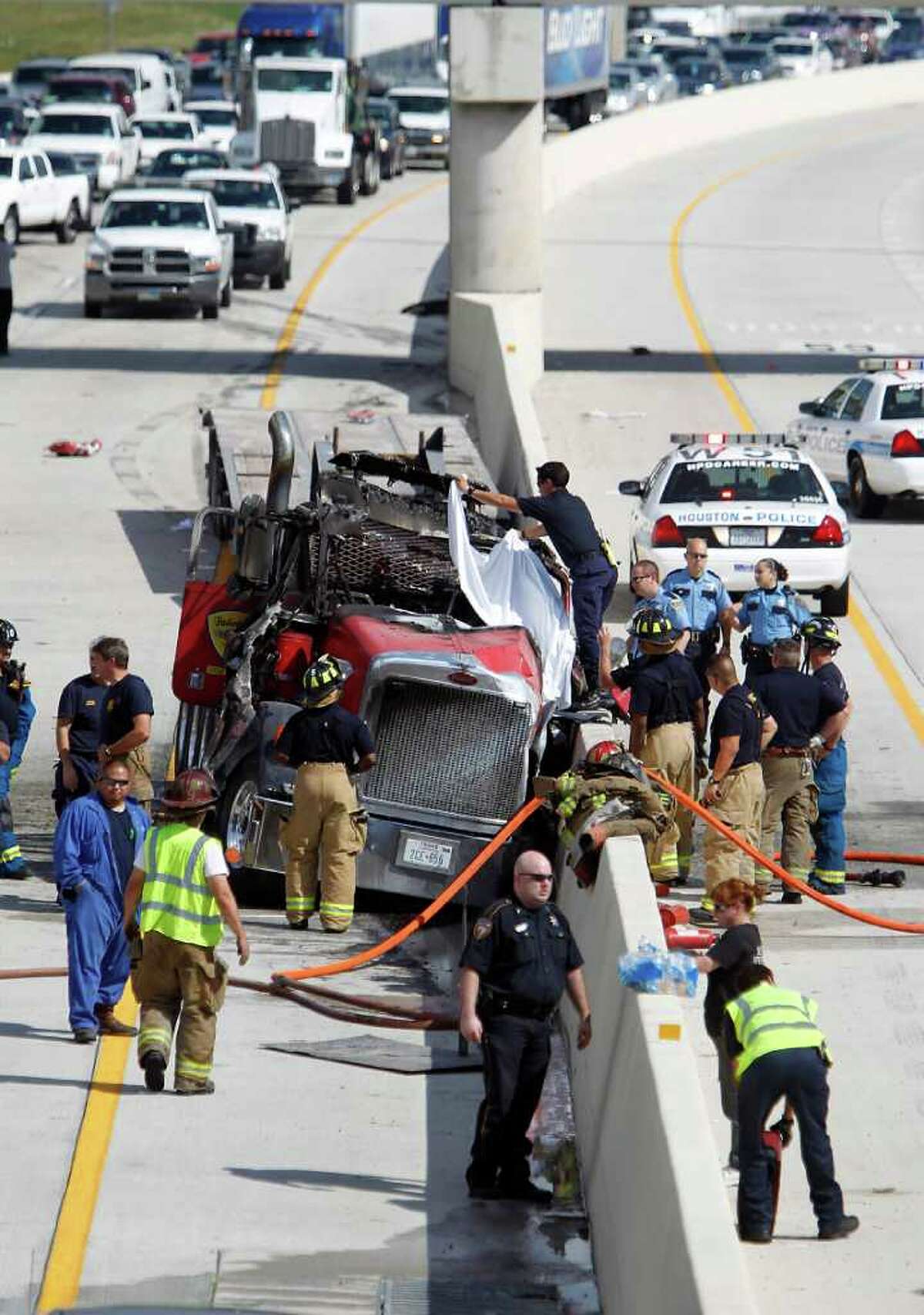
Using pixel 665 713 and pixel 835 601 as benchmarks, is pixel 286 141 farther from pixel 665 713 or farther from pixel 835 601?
pixel 665 713

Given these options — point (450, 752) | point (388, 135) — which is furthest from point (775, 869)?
point (388, 135)

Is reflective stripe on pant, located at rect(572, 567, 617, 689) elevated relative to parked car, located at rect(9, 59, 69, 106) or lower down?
elevated

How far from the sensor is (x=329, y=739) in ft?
Result: 45.0

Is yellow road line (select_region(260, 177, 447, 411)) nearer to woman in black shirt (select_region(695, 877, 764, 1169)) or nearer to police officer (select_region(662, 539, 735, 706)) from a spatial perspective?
police officer (select_region(662, 539, 735, 706))

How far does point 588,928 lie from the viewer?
39.6ft

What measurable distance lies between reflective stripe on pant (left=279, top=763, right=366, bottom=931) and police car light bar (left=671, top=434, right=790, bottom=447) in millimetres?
8571

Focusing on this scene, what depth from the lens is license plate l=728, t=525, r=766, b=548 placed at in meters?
21.6

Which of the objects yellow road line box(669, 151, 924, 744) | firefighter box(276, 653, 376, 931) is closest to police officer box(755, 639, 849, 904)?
firefighter box(276, 653, 376, 931)

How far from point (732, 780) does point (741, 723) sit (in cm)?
34

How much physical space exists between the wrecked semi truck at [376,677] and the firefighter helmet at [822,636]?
1.58 meters

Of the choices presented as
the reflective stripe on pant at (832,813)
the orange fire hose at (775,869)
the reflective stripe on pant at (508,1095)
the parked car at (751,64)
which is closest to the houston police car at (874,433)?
the reflective stripe on pant at (832,813)

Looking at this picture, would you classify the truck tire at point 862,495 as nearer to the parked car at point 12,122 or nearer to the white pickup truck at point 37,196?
the white pickup truck at point 37,196

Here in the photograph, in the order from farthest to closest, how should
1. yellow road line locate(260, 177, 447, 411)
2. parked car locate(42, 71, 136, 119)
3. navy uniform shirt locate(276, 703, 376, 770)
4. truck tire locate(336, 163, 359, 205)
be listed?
parked car locate(42, 71, 136, 119)
truck tire locate(336, 163, 359, 205)
yellow road line locate(260, 177, 447, 411)
navy uniform shirt locate(276, 703, 376, 770)

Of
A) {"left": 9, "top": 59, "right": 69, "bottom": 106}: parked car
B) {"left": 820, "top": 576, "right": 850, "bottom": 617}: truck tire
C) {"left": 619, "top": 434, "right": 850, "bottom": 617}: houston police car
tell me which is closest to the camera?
{"left": 619, "top": 434, "right": 850, "bottom": 617}: houston police car
